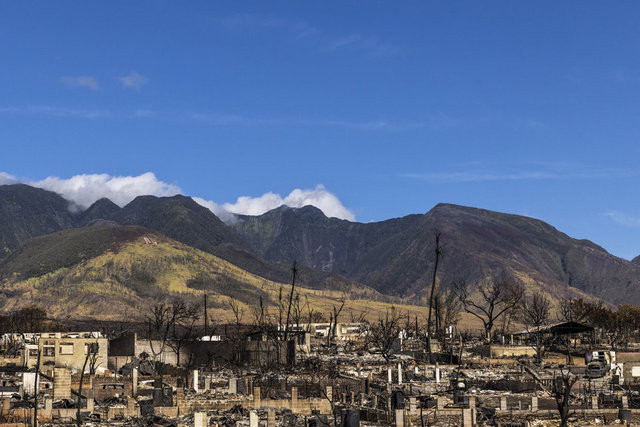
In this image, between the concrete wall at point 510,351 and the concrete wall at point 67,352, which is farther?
the concrete wall at point 510,351

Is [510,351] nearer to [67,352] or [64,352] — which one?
[67,352]

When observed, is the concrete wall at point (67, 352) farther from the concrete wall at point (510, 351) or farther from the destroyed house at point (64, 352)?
the concrete wall at point (510, 351)

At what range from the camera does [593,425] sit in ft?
148

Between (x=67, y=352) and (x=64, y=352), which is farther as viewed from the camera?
(x=67, y=352)

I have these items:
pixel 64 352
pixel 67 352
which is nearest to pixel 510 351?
pixel 67 352

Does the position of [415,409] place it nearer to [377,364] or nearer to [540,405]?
[540,405]

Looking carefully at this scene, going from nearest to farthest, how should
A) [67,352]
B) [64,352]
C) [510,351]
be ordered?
[64,352]
[67,352]
[510,351]

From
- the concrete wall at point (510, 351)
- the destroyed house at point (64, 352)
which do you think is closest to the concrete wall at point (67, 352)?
the destroyed house at point (64, 352)

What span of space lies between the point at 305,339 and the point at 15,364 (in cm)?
3546

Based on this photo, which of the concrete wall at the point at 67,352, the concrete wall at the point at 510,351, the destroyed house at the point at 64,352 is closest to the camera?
the destroyed house at the point at 64,352

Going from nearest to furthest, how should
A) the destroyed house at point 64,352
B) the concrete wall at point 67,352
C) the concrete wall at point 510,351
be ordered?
the destroyed house at point 64,352 < the concrete wall at point 67,352 < the concrete wall at point 510,351

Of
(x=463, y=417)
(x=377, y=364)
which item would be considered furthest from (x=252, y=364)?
(x=463, y=417)

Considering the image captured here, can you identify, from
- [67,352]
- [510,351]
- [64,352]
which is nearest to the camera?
[64,352]

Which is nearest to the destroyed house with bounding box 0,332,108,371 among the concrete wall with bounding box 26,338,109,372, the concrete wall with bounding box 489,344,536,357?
the concrete wall with bounding box 26,338,109,372
